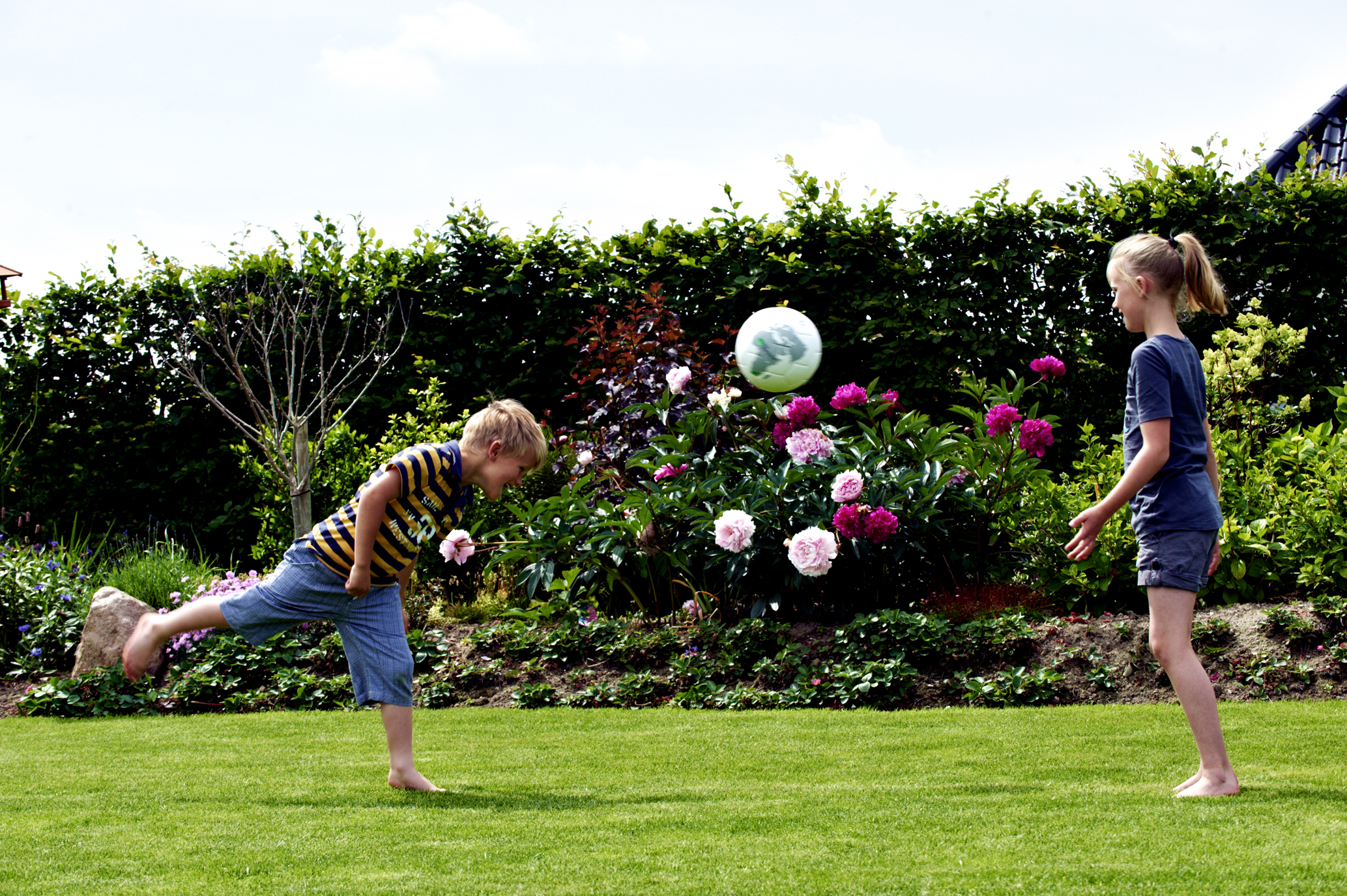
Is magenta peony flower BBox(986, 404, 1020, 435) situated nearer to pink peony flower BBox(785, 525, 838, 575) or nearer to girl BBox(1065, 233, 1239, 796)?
pink peony flower BBox(785, 525, 838, 575)

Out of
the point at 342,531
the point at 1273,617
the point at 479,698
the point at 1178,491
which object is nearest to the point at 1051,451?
the point at 1273,617

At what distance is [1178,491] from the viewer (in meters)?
3.00

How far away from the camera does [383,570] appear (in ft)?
11.7

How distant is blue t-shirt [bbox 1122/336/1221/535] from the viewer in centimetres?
297

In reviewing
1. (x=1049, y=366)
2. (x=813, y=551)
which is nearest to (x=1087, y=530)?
(x=813, y=551)

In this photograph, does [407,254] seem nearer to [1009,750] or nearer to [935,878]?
[1009,750]

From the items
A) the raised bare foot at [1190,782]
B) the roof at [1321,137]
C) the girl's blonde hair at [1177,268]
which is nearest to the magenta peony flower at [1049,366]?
the girl's blonde hair at [1177,268]

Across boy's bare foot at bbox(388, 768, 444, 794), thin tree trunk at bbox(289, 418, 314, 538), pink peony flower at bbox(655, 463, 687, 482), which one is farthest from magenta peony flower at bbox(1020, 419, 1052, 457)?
thin tree trunk at bbox(289, 418, 314, 538)

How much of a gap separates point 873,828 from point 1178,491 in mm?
1241

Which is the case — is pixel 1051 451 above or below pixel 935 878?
above

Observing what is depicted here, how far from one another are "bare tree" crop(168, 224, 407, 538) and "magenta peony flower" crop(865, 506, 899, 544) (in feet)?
16.1

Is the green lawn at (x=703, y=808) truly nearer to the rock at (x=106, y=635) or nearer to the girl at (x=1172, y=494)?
the girl at (x=1172, y=494)

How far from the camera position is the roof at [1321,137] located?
426 inches

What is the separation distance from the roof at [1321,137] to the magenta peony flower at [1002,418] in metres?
6.71
